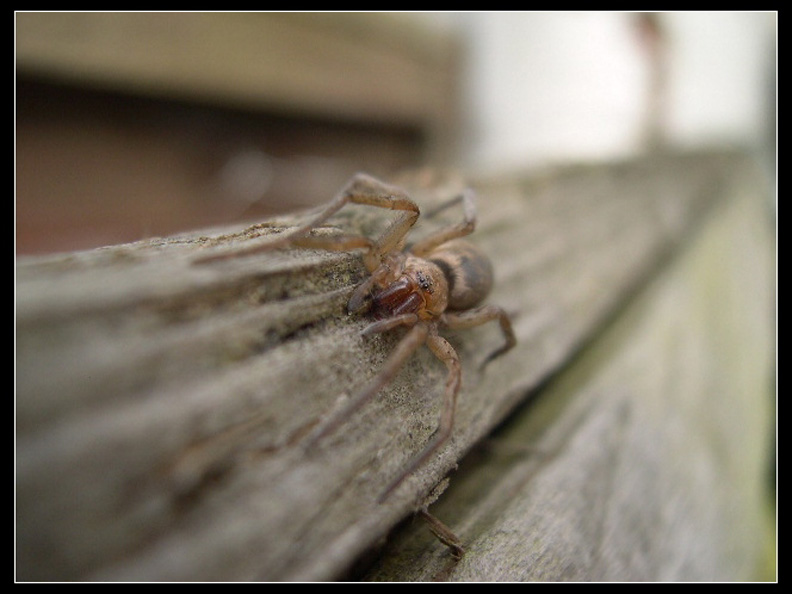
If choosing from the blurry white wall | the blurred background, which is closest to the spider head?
the blurred background

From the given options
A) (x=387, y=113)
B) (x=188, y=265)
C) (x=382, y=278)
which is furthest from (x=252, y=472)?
(x=387, y=113)

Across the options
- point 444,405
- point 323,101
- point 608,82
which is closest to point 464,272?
point 444,405

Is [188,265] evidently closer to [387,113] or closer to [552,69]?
[387,113]

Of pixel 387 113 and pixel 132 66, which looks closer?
pixel 132 66

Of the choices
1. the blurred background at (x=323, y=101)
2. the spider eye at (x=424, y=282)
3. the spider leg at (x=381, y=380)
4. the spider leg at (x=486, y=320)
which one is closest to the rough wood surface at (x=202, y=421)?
the spider leg at (x=381, y=380)

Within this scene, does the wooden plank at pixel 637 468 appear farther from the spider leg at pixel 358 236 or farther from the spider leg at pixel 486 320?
the spider leg at pixel 358 236
